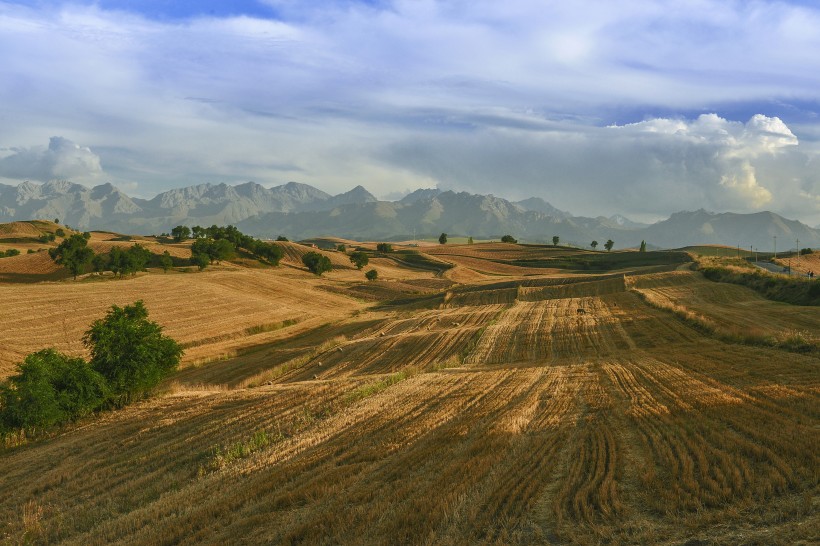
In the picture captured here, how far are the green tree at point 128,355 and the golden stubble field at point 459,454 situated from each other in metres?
1.26

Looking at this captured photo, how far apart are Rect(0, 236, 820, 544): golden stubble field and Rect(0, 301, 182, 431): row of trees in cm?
116

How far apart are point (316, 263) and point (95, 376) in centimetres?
8857

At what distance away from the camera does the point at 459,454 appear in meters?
A: 15.6

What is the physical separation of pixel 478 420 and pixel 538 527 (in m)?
8.73

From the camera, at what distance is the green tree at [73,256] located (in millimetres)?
88500

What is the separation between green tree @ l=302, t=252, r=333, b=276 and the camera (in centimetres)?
11456

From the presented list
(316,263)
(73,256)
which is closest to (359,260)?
(316,263)

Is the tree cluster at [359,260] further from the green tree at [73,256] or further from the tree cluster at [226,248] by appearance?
the green tree at [73,256]

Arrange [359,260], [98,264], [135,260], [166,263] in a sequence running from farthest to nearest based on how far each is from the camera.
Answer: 1. [359,260]
2. [166,263]
3. [98,264]
4. [135,260]

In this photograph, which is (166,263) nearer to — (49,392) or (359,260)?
(359,260)

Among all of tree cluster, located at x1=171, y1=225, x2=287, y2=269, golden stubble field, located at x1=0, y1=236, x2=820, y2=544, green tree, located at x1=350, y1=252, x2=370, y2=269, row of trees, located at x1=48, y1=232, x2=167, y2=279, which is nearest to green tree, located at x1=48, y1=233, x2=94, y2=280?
row of trees, located at x1=48, y1=232, x2=167, y2=279

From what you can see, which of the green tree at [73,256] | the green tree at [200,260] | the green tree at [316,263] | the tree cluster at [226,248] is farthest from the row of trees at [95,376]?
the green tree at [316,263]

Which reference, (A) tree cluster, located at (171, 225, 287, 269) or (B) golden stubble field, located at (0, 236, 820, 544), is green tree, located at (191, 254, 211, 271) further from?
(B) golden stubble field, located at (0, 236, 820, 544)

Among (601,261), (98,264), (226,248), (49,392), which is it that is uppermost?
(226,248)
